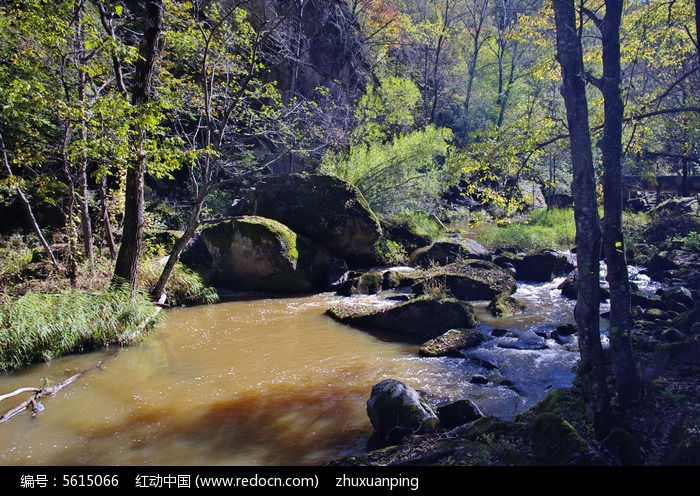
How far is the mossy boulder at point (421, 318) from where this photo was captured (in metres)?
10.1

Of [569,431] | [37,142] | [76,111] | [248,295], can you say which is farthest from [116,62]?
[569,431]

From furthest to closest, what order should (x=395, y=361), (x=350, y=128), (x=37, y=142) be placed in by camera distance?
1. (x=350, y=128)
2. (x=37, y=142)
3. (x=395, y=361)

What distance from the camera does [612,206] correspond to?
5.12m

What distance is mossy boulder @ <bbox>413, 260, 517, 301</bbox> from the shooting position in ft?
41.6

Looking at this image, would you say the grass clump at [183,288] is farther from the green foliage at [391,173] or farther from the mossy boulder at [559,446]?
the mossy boulder at [559,446]

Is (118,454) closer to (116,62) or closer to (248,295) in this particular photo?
(116,62)

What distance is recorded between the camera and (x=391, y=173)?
20859mm

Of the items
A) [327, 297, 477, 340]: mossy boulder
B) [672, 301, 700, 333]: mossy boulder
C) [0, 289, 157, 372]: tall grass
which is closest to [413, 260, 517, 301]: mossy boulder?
[327, 297, 477, 340]: mossy boulder

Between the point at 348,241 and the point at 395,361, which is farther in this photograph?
the point at 348,241

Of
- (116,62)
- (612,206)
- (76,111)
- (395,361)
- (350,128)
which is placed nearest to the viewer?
(612,206)

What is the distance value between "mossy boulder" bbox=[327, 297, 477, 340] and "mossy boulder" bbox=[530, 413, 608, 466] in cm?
540

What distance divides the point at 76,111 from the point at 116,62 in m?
2.07

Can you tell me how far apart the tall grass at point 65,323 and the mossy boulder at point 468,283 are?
276 inches

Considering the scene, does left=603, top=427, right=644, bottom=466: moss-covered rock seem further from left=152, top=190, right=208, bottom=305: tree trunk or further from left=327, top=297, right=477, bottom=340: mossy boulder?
left=152, top=190, right=208, bottom=305: tree trunk
